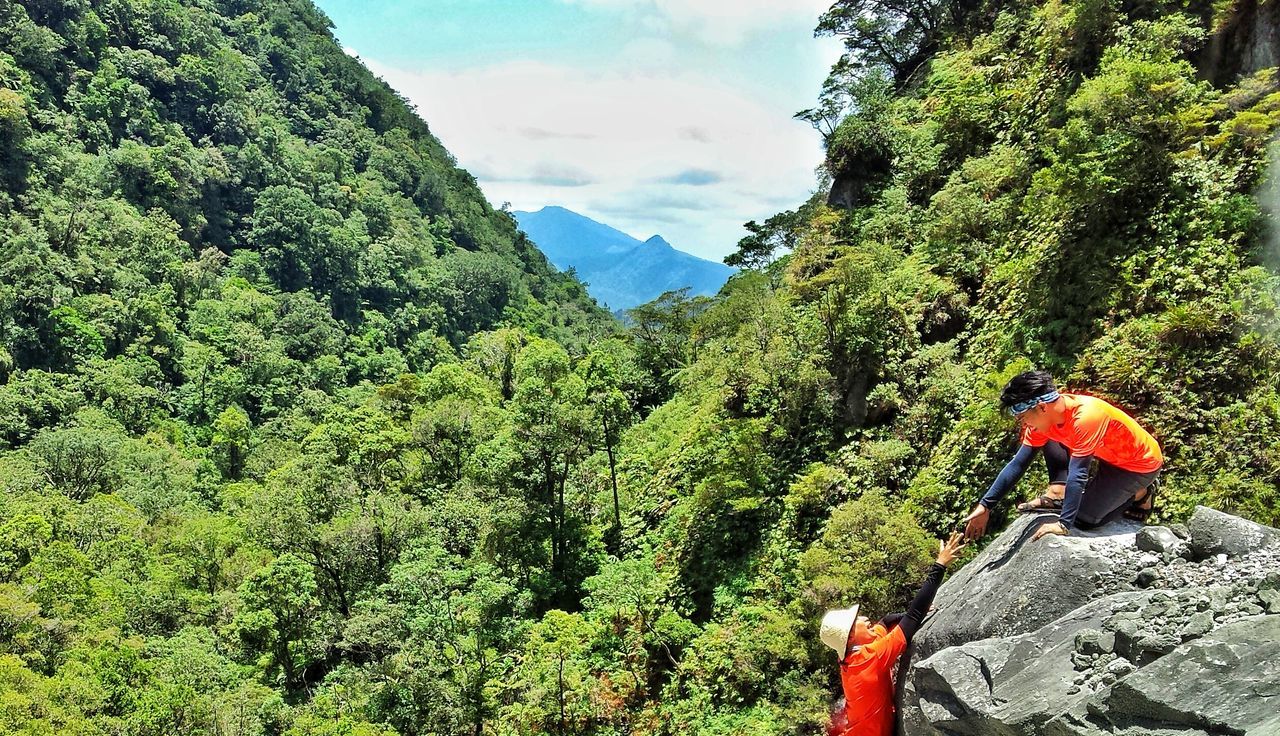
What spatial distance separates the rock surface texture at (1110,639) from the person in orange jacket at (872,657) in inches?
7.4

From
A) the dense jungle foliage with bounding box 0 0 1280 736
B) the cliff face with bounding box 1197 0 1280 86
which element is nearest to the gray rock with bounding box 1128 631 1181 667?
the dense jungle foliage with bounding box 0 0 1280 736

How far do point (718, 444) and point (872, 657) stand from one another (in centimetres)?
1250

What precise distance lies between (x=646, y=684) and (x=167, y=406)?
5154 cm

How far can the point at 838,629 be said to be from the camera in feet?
17.1

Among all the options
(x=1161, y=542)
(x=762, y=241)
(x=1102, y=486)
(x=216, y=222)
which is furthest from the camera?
(x=216, y=222)

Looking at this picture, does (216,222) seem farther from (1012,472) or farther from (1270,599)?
(1270,599)

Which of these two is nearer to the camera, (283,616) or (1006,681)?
(1006,681)

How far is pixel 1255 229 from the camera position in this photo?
27.3ft

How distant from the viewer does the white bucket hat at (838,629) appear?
5.17 meters

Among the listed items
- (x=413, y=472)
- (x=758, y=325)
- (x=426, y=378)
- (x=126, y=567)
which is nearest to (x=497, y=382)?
(x=426, y=378)

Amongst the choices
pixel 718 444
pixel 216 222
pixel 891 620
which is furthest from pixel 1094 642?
pixel 216 222

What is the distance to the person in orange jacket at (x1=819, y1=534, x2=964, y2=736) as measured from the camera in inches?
209

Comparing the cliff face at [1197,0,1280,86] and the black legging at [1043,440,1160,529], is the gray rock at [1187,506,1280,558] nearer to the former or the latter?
the black legging at [1043,440,1160,529]

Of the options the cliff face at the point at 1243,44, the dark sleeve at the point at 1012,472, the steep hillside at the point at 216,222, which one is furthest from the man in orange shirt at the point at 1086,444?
the steep hillside at the point at 216,222
